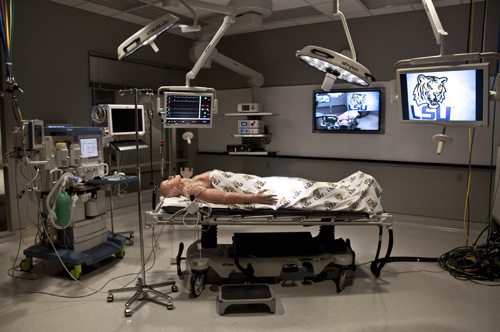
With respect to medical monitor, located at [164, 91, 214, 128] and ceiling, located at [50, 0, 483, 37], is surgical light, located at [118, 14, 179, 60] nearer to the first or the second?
medical monitor, located at [164, 91, 214, 128]

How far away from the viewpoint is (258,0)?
484 cm

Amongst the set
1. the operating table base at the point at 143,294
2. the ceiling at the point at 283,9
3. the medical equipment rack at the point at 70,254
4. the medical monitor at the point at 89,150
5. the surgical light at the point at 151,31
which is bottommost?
the operating table base at the point at 143,294

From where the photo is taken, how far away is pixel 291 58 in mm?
6172

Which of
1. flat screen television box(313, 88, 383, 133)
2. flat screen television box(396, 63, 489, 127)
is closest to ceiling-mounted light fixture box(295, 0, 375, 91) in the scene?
flat screen television box(396, 63, 489, 127)

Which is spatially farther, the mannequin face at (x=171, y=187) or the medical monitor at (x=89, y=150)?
the medical monitor at (x=89, y=150)

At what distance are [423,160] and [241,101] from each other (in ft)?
10.2

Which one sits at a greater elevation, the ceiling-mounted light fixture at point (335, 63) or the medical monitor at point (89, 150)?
the ceiling-mounted light fixture at point (335, 63)

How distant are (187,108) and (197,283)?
4.89 feet

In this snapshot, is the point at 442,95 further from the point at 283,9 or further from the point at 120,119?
the point at 283,9

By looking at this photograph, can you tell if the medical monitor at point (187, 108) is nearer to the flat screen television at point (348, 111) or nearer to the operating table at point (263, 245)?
the operating table at point (263, 245)

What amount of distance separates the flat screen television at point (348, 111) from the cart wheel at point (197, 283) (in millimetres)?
3430

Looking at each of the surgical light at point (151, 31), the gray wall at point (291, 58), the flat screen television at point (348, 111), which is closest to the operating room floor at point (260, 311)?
the gray wall at point (291, 58)

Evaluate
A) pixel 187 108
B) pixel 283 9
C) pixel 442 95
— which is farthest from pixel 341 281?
pixel 283 9

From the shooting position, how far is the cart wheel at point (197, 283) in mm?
3100
